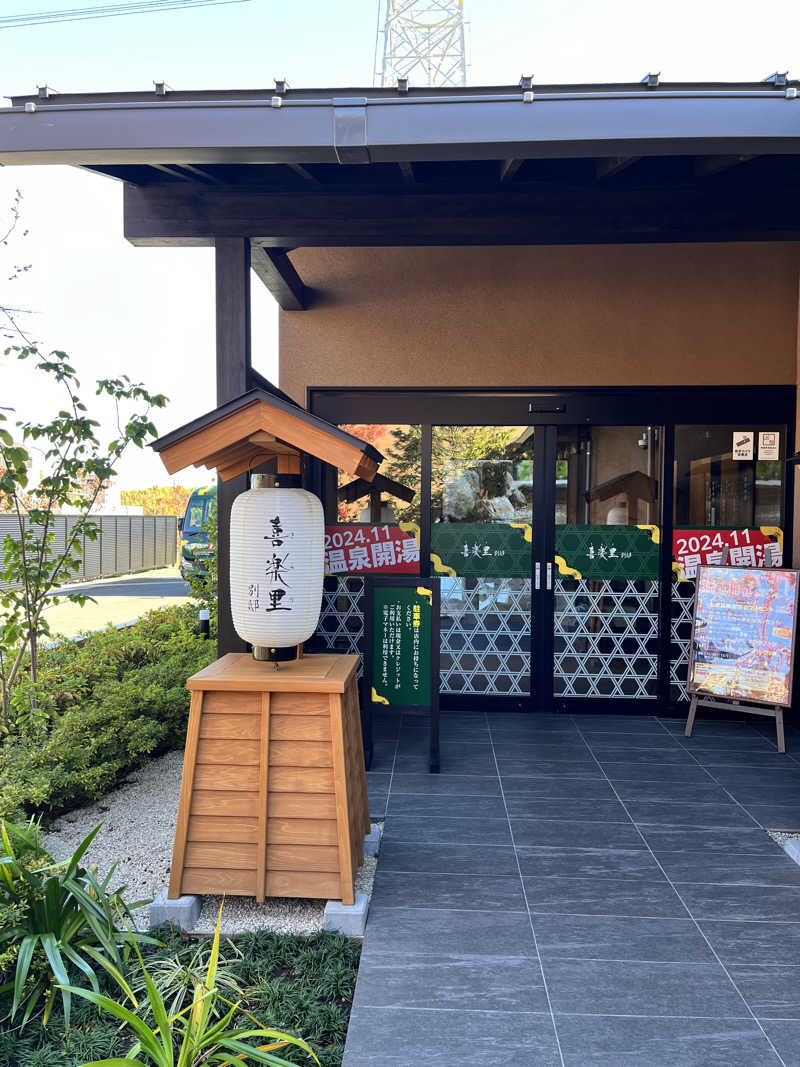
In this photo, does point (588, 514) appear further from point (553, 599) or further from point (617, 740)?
point (617, 740)

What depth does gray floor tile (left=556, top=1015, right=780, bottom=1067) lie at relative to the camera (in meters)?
1.97

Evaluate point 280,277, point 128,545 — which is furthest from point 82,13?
point 128,545

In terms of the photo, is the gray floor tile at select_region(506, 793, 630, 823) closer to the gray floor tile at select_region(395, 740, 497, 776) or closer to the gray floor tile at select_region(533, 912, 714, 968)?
the gray floor tile at select_region(395, 740, 497, 776)

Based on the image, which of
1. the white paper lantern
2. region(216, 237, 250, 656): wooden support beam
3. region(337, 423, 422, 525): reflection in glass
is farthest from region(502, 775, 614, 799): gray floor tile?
region(337, 423, 422, 525): reflection in glass

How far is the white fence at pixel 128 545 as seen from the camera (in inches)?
742

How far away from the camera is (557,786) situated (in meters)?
4.02

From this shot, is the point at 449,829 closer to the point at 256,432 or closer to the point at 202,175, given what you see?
A: the point at 256,432

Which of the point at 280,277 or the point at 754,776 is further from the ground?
the point at 280,277

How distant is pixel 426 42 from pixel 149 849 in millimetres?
17685

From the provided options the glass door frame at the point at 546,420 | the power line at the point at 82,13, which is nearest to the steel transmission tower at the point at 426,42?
the power line at the point at 82,13

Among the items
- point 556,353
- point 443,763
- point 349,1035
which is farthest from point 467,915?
point 556,353

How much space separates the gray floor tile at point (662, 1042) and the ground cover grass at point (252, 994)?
0.66 metres

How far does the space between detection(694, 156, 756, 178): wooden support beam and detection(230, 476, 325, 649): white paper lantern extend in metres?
2.55

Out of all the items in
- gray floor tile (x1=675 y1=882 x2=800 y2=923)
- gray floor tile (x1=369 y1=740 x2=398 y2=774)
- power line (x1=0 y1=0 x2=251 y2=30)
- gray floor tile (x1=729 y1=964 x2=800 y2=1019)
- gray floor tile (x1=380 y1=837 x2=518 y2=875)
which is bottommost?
gray floor tile (x1=369 y1=740 x2=398 y2=774)
